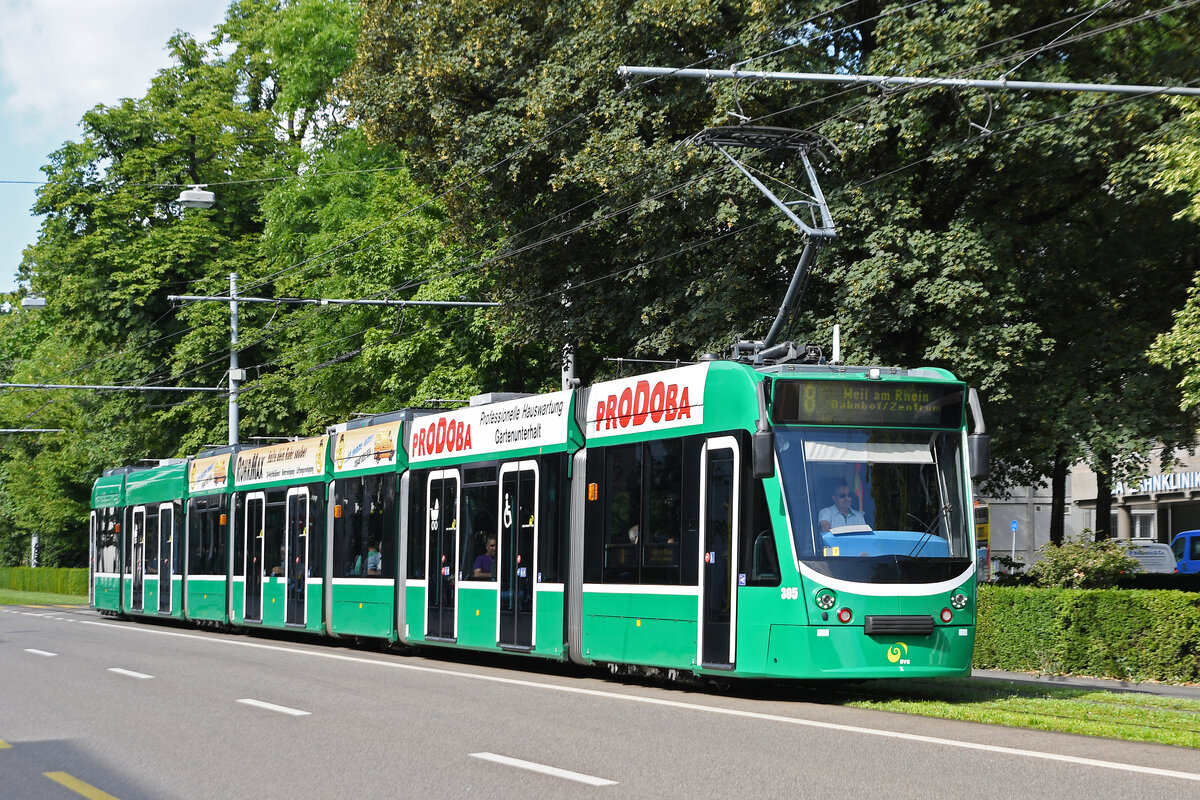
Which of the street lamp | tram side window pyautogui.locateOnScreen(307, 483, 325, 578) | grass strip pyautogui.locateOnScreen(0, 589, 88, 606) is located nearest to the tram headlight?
tram side window pyautogui.locateOnScreen(307, 483, 325, 578)

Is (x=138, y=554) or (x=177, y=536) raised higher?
(x=177, y=536)

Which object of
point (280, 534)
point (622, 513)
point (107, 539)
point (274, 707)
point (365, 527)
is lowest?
point (274, 707)

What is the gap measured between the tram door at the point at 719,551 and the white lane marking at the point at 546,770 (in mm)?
4414

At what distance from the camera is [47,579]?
64.3 meters

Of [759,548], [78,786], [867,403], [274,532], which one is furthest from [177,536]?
[78,786]

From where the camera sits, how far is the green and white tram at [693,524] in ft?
44.5

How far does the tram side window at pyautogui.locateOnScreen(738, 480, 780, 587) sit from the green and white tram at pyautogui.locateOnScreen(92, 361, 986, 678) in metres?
0.02

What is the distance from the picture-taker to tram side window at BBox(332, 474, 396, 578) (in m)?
21.6

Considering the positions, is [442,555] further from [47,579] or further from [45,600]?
[47,579]

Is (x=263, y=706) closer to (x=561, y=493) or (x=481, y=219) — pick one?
(x=561, y=493)

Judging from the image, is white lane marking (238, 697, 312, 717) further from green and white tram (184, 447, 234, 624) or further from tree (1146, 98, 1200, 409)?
green and white tram (184, 447, 234, 624)

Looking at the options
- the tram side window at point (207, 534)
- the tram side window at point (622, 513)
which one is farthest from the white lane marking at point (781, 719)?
the tram side window at point (207, 534)

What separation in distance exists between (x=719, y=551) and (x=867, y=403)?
2003 mm

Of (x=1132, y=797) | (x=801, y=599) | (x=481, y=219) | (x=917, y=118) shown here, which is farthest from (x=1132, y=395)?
(x=1132, y=797)
